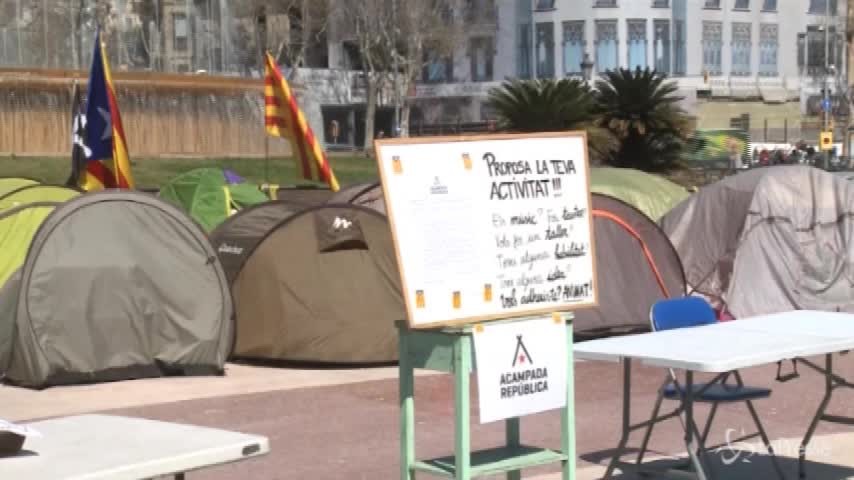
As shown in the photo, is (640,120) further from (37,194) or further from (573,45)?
(573,45)

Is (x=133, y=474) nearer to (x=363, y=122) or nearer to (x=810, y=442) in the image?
(x=810, y=442)

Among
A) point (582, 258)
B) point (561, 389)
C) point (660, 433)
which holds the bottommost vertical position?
point (660, 433)

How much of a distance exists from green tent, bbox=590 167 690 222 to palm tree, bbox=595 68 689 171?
5337 mm

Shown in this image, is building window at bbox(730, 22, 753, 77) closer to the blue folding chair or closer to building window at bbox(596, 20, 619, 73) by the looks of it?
building window at bbox(596, 20, 619, 73)

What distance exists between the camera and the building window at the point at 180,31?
41.2 meters

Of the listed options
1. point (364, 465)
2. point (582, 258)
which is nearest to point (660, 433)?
point (364, 465)

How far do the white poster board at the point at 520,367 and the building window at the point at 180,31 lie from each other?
35.2 meters

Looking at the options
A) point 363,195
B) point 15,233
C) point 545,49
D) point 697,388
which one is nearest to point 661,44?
point 545,49

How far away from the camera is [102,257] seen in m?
13.2

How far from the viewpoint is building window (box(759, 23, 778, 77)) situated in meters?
73.6

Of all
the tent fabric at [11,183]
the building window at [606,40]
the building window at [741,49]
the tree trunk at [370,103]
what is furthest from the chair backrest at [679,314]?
the building window at [741,49]

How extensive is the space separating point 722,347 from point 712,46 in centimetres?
6520

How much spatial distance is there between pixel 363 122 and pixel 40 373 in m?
61.0

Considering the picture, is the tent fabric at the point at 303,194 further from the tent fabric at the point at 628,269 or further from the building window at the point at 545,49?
the building window at the point at 545,49
